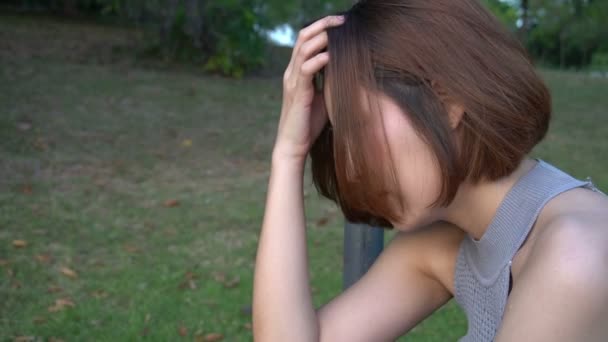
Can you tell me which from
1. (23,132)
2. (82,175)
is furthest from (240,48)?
(82,175)

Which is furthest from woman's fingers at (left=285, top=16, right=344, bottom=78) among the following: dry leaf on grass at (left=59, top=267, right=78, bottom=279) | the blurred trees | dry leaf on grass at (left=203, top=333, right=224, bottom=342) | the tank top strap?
the blurred trees

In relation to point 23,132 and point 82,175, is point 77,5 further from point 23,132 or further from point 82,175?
point 82,175

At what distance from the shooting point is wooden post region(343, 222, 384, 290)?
206 cm

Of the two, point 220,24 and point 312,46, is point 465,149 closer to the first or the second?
point 312,46

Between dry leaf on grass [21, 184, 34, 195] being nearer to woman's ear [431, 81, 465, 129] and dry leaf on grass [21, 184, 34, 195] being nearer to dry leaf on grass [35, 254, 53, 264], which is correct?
dry leaf on grass [35, 254, 53, 264]

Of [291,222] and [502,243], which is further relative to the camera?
[291,222]

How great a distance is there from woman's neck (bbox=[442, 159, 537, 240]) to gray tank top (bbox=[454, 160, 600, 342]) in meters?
0.03

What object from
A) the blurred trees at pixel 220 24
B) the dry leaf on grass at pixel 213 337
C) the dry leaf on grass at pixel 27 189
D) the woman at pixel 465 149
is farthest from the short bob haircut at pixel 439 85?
the blurred trees at pixel 220 24

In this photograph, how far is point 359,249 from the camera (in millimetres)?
2080

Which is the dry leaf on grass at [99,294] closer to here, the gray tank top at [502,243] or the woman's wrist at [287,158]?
the woman's wrist at [287,158]

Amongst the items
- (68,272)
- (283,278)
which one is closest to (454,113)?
(283,278)

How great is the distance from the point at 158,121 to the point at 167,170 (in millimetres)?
1901

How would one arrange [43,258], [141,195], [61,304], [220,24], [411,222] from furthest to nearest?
1. [220,24]
2. [141,195]
3. [43,258]
4. [61,304]
5. [411,222]

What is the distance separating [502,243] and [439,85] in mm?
361
